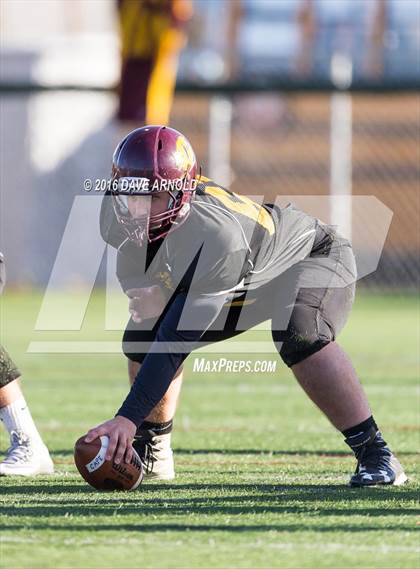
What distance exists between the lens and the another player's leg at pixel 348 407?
4.70 metres

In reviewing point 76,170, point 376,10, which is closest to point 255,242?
point 76,170

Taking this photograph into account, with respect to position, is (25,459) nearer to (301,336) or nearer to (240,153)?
(301,336)

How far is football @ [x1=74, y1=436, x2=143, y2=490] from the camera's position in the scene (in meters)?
4.55

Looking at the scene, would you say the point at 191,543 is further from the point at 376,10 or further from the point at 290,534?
the point at 376,10

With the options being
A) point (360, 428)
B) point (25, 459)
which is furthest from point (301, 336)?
point (25, 459)

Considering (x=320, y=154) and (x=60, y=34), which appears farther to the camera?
(x=60, y=34)

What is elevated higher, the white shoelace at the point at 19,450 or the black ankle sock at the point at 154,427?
the black ankle sock at the point at 154,427

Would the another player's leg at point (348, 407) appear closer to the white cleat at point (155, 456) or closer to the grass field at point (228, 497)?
the grass field at point (228, 497)

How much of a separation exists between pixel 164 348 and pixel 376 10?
736 inches

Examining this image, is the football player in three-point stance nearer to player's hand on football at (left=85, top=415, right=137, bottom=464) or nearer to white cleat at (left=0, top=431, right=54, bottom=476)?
player's hand on football at (left=85, top=415, right=137, bottom=464)

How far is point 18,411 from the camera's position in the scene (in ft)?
17.3

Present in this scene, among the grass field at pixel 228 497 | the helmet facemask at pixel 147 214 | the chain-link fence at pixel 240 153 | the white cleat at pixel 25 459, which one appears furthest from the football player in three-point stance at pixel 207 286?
the chain-link fence at pixel 240 153

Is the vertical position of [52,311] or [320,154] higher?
[320,154]

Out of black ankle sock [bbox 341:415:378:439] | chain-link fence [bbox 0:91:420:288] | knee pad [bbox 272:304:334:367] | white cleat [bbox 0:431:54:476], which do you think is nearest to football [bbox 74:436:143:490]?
white cleat [bbox 0:431:54:476]
